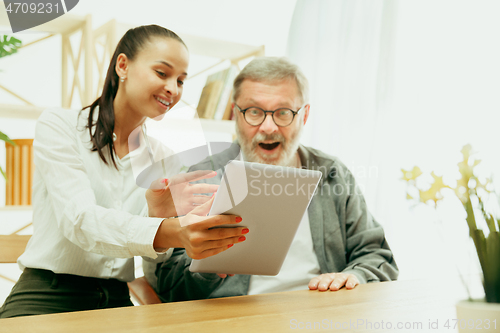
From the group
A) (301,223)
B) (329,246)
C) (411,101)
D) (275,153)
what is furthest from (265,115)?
(411,101)

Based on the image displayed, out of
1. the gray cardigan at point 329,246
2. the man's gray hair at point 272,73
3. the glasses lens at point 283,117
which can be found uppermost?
the man's gray hair at point 272,73

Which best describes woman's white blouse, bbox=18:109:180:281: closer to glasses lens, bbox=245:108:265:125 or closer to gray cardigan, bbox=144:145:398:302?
gray cardigan, bbox=144:145:398:302

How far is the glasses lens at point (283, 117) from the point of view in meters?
1.46

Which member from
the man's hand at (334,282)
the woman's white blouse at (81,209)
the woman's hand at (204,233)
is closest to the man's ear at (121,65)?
the woman's white blouse at (81,209)

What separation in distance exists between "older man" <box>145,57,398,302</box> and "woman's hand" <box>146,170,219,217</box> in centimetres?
29

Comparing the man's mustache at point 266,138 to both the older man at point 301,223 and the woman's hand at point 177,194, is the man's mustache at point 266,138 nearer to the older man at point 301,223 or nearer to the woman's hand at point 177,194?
the older man at point 301,223

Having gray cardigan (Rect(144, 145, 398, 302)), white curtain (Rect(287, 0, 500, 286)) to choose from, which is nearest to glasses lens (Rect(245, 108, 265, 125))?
gray cardigan (Rect(144, 145, 398, 302))

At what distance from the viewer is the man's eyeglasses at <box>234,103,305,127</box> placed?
57.4 inches

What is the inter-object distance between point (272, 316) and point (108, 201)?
2.02ft

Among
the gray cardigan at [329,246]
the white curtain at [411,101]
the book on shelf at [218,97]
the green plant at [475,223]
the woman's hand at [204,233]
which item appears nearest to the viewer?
the green plant at [475,223]

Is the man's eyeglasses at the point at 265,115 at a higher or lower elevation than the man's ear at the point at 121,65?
lower

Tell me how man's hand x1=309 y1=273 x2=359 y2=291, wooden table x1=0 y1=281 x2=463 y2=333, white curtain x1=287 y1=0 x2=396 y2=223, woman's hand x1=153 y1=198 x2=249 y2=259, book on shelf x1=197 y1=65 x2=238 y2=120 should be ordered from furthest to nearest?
white curtain x1=287 y1=0 x2=396 y2=223 → book on shelf x1=197 y1=65 x2=238 y2=120 → man's hand x1=309 y1=273 x2=359 y2=291 → woman's hand x1=153 y1=198 x2=249 y2=259 → wooden table x1=0 y1=281 x2=463 y2=333

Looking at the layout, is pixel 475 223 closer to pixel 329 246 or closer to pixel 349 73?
pixel 329 246

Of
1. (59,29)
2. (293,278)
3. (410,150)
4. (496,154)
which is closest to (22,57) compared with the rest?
(59,29)
